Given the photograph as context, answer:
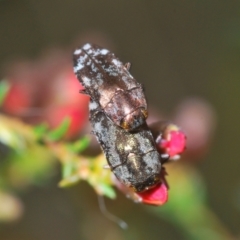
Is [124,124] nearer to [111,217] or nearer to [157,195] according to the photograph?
[157,195]

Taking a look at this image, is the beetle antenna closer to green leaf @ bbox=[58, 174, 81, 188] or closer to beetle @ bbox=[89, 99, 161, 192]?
green leaf @ bbox=[58, 174, 81, 188]

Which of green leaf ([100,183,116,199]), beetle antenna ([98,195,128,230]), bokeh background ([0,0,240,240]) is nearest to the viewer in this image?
green leaf ([100,183,116,199])

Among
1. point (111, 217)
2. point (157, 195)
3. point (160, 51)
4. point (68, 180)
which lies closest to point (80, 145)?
point (68, 180)

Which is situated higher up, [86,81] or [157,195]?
[86,81]

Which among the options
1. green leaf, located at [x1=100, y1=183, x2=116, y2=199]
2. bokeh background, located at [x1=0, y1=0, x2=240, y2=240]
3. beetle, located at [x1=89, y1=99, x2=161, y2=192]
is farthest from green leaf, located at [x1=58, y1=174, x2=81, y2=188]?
bokeh background, located at [x1=0, y1=0, x2=240, y2=240]

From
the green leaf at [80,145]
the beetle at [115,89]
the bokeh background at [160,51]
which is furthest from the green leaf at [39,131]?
the bokeh background at [160,51]

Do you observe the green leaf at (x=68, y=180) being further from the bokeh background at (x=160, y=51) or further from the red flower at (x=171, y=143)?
the bokeh background at (x=160, y=51)
